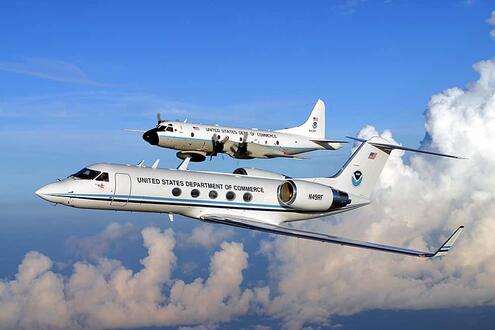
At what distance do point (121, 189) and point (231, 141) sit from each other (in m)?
18.3

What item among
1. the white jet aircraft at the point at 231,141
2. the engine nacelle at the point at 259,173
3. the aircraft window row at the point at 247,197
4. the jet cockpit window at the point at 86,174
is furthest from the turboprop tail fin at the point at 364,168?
the jet cockpit window at the point at 86,174

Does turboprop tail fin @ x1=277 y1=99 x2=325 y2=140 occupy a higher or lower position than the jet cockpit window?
higher

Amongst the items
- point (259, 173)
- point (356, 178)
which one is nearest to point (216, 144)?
point (259, 173)

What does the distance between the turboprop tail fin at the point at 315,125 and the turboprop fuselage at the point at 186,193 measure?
19.4 meters

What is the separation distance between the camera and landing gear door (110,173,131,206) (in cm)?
3127

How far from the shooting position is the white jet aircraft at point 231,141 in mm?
46531

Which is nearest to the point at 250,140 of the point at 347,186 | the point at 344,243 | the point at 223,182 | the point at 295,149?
the point at 295,149

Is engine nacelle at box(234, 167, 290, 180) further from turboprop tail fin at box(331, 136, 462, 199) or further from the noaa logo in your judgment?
the noaa logo

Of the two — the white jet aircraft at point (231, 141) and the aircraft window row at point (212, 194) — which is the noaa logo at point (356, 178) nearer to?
the aircraft window row at point (212, 194)

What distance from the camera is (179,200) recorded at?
3241 cm

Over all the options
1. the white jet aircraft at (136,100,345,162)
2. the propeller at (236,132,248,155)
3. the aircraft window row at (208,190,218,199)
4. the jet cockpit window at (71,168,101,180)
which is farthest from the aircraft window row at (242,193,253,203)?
the propeller at (236,132,248,155)

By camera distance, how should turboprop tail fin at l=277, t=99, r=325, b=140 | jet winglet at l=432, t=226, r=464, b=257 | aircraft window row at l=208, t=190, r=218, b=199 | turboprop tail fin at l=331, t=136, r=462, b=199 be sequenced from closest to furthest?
Answer: jet winglet at l=432, t=226, r=464, b=257, aircraft window row at l=208, t=190, r=218, b=199, turboprop tail fin at l=331, t=136, r=462, b=199, turboprop tail fin at l=277, t=99, r=325, b=140

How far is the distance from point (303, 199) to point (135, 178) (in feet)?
29.5

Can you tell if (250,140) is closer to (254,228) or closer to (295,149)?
(295,149)
